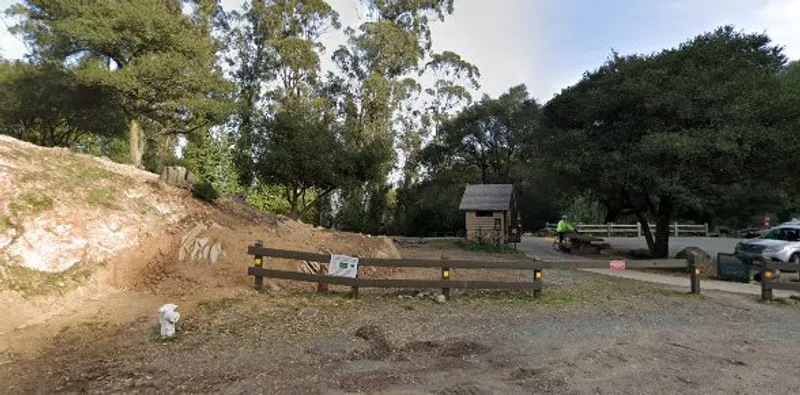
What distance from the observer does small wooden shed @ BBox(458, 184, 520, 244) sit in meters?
26.7

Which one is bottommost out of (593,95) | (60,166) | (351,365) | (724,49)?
(351,365)

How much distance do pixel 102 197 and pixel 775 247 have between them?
20.0m

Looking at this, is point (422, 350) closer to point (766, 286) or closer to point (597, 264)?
point (597, 264)

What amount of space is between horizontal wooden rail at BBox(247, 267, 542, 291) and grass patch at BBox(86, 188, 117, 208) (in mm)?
3934

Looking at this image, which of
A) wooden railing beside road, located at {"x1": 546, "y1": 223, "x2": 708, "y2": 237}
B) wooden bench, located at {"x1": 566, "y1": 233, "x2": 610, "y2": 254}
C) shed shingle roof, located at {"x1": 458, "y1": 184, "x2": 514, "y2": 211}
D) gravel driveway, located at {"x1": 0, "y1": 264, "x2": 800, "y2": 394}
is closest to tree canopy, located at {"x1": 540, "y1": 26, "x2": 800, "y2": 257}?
wooden bench, located at {"x1": 566, "y1": 233, "x2": 610, "y2": 254}

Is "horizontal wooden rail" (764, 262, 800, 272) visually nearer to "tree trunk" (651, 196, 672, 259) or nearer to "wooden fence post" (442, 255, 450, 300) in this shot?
"wooden fence post" (442, 255, 450, 300)

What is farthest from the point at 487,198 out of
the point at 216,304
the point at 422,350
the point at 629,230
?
the point at 422,350

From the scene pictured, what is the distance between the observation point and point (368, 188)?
3850 centimetres

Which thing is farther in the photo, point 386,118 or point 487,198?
point 386,118

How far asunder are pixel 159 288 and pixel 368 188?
Answer: 2892 cm

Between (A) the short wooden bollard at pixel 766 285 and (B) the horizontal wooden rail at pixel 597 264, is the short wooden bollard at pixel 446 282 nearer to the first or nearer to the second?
(B) the horizontal wooden rail at pixel 597 264

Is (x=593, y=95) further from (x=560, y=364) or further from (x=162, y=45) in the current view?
(x=162, y=45)

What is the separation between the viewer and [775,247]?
1689cm

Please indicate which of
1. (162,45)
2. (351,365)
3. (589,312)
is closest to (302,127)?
(162,45)
